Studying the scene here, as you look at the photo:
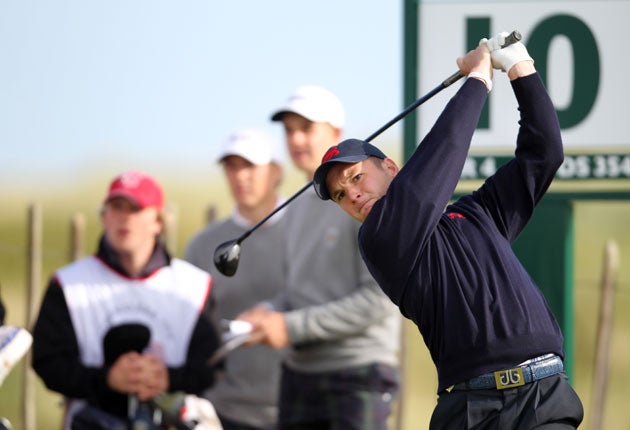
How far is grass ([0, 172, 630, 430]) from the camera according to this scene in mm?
12209

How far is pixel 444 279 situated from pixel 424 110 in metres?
Result: 2.07

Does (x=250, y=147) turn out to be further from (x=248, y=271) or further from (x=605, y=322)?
(x=605, y=322)

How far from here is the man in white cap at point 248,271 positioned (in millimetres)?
6320

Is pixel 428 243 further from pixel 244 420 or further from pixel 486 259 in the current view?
pixel 244 420

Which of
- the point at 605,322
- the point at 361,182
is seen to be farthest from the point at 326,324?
the point at 605,322

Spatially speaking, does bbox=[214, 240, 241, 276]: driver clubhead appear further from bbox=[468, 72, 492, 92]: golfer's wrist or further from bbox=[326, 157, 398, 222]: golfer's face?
Result: bbox=[468, 72, 492, 92]: golfer's wrist

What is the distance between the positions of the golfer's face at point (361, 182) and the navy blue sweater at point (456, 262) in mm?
152

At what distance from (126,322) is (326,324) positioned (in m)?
0.86

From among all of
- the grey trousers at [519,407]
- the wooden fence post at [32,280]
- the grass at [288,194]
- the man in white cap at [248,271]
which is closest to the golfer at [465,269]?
the grey trousers at [519,407]

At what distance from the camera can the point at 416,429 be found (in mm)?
11539

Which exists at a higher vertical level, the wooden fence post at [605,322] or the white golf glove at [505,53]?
the white golf glove at [505,53]

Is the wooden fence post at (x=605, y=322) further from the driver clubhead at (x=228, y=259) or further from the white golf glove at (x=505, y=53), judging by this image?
the white golf glove at (x=505, y=53)

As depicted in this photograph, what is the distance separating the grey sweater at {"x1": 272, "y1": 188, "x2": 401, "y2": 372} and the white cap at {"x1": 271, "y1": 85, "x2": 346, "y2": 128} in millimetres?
372

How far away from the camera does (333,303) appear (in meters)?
5.88
